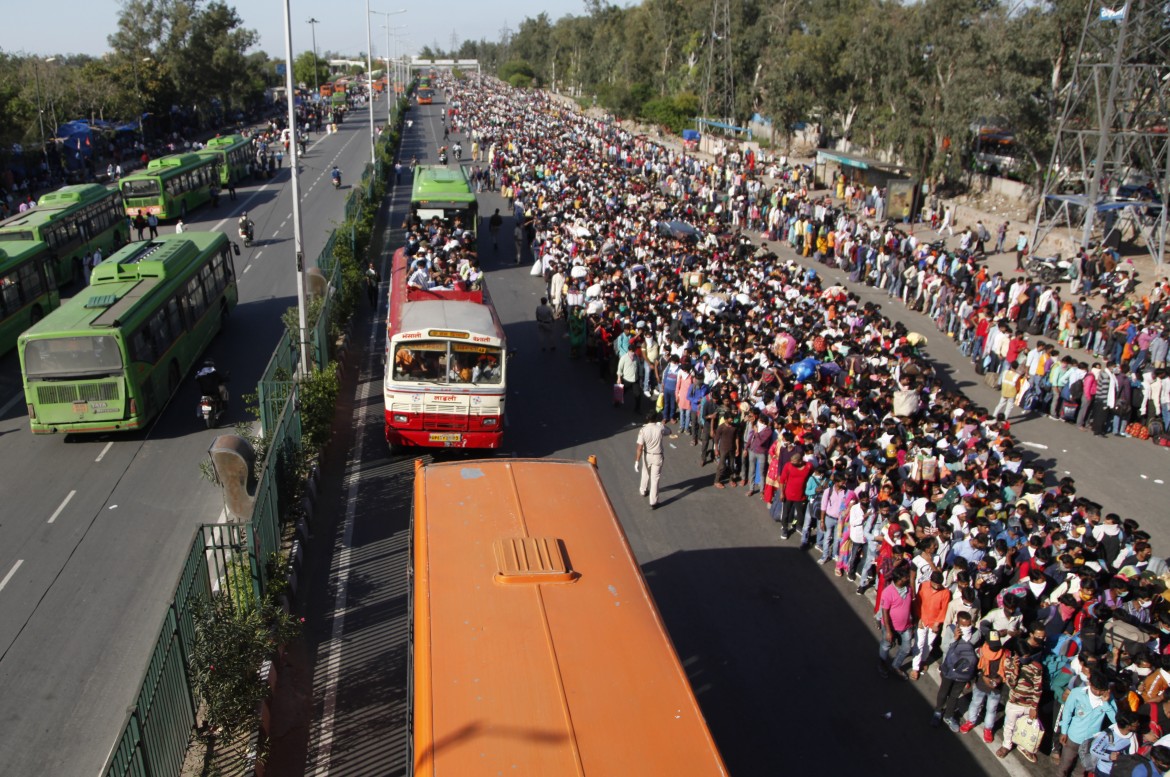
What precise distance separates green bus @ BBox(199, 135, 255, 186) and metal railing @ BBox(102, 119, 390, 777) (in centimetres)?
3192

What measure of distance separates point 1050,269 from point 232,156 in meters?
37.7

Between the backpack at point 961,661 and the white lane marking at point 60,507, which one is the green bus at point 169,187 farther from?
the backpack at point 961,661

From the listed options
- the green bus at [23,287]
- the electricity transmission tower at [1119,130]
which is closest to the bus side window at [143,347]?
the green bus at [23,287]

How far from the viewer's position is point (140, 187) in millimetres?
32812

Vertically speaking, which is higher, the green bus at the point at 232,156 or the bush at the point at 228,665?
the green bus at the point at 232,156

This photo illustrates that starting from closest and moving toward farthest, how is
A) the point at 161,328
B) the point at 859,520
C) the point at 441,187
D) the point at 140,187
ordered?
the point at 859,520 < the point at 161,328 < the point at 441,187 < the point at 140,187

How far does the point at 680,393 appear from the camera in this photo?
587 inches

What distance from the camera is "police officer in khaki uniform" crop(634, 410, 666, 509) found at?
1212cm

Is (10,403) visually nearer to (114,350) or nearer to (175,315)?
(175,315)

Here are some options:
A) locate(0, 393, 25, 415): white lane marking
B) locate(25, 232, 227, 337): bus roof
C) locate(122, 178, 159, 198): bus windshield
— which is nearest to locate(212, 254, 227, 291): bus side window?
locate(25, 232, 227, 337): bus roof

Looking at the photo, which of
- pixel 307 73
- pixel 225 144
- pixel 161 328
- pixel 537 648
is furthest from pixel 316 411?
pixel 307 73

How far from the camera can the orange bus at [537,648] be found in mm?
5117

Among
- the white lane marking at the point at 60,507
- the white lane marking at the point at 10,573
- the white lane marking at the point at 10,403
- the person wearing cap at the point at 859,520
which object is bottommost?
the white lane marking at the point at 10,573

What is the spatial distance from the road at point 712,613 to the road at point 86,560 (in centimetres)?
189
